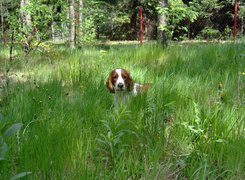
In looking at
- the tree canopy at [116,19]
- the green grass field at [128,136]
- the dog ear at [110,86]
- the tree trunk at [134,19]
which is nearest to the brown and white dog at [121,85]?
the dog ear at [110,86]

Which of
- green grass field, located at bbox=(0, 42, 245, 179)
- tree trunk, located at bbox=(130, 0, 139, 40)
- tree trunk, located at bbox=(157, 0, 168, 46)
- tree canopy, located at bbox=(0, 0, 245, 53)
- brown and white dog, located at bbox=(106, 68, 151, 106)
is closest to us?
green grass field, located at bbox=(0, 42, 245, 179)

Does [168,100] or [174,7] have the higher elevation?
[174,7]

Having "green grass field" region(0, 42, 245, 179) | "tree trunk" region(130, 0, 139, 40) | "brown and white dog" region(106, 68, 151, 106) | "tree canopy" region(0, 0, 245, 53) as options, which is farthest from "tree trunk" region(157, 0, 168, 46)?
"tree trunk" region(130, 0, 139, 40)

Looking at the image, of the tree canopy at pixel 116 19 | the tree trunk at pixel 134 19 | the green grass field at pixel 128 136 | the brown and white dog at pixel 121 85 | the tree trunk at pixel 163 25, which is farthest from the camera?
the tree trunk at pixel 134 19

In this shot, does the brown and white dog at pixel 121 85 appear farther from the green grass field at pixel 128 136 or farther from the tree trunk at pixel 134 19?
the tree trunk at pixel 134 19

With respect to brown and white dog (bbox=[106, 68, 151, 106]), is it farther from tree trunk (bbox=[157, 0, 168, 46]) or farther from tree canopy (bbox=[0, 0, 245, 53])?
tree trunk (bbox=[157, 0, 168, 46])

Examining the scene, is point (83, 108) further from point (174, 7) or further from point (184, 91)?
point (174, 7)

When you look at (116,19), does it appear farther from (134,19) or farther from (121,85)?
(121,85)

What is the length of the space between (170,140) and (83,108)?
0.94m

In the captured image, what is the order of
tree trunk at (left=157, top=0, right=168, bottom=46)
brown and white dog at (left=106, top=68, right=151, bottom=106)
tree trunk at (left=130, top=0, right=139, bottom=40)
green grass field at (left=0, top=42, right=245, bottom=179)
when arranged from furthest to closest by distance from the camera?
tree trunk at (left=130, top=0, right=139, bottom=40) < tree trunk at (left=157, top=0, right=168, bottom=46) < brown and white dog at (left=106, top=68, right=151, bottom=106) < green grass field at (left=0, top=42, right=245, bottom=179)

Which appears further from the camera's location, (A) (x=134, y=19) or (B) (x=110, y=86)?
(A) (x=134, y=19)

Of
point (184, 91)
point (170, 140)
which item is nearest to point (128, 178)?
point (170, 140)

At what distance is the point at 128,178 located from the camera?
2.08 metres

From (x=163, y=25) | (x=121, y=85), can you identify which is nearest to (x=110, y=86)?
(x=121, y=85)
